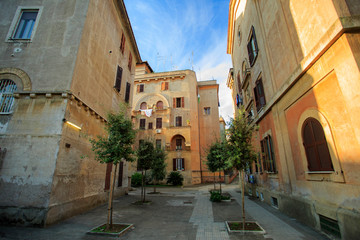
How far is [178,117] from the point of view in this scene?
28.2 m

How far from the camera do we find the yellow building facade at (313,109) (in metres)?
4.70

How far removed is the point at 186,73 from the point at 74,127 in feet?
78.3

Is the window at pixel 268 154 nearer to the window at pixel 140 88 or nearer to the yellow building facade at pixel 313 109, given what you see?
the yellow building facade at pixel 313 109

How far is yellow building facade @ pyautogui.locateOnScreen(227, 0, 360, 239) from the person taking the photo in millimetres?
4699

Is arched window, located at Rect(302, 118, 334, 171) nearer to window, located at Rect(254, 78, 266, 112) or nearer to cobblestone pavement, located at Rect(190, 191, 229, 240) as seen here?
cobblestone pavement, located at Rect(190, 191, 229, 240)

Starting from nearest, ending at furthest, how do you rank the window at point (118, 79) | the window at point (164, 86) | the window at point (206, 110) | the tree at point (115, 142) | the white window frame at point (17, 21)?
the tree at point (115, 142), the white window frame at point (17, 21), the window at point (118, 79), the window at point (164, 86), the window at point (206, 110)

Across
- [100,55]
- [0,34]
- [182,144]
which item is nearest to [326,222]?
[100,55]

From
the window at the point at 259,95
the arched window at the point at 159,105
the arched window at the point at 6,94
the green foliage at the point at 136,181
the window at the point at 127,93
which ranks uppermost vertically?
the arched window at the point at 159,105

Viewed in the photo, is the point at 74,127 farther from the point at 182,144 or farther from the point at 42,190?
the point at 182,144

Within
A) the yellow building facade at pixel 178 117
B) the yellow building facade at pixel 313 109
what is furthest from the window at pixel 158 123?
the yellow building facade at pixel 313 109

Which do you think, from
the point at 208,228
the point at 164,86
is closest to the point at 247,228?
the point at 208,228

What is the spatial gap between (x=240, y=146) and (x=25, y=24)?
43.9ft

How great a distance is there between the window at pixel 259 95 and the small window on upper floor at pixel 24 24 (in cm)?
1402

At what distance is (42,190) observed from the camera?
6.90m
